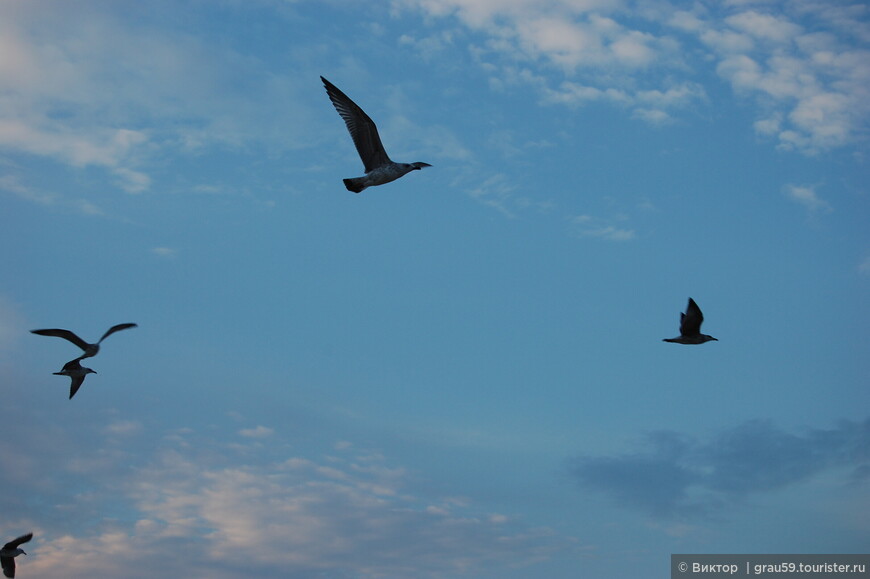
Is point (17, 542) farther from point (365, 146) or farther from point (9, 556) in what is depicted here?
point (365, 146)

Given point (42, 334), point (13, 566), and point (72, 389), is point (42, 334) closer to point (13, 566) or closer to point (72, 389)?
point (72, 389)

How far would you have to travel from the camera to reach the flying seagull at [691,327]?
121 ft

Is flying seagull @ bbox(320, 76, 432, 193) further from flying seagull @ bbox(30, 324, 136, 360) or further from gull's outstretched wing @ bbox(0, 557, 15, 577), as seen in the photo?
gull's outstretched wing @ bbox(0, 557, 15, 577)

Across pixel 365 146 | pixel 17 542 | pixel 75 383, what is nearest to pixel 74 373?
pixel 75 383

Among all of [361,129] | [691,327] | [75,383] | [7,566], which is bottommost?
[7,566]

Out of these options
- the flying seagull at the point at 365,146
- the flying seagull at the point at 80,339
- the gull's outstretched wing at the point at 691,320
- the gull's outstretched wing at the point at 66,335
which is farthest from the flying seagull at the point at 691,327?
the gull's outstretched wing at the point at 66,335

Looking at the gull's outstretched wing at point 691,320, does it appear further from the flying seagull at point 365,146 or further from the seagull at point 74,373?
the seagull at point 74,373

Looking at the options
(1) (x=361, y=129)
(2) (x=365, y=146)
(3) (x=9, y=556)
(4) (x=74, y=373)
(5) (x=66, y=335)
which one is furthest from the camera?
Answer: (3) (x=9, y=556)

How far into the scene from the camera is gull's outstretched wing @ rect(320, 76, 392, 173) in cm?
3350

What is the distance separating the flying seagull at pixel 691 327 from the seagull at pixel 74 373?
75.8 ft

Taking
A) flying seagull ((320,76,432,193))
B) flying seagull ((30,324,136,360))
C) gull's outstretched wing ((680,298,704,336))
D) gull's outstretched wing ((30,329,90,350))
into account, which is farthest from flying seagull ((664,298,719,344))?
gull's outstretched wing ((30,329,90,350))

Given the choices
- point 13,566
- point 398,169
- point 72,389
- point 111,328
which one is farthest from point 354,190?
point 13,566

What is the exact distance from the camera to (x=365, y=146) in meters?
34.3

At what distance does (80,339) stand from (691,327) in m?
23.4
